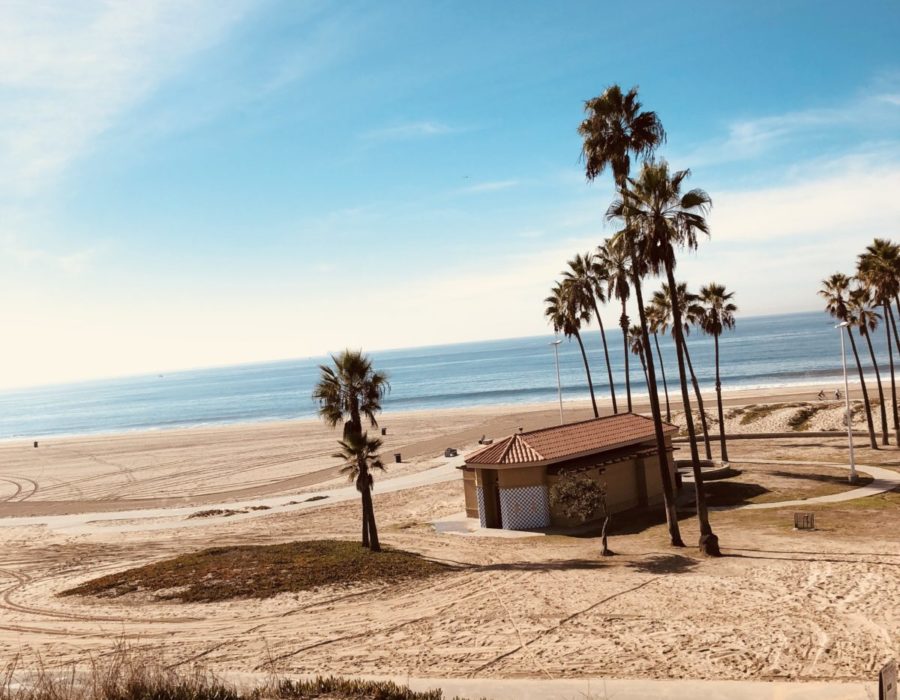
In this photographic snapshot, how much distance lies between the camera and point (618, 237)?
2433cm

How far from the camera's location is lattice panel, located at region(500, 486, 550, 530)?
3023 centimetres

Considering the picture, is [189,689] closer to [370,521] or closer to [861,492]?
[370,521]

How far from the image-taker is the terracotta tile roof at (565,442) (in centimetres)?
3039

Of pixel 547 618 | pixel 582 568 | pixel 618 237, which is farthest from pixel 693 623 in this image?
pixel 618 237

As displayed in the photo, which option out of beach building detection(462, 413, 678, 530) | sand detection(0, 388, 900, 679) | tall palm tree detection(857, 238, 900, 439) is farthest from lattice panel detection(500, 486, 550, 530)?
tall palm tree detection(857, 238, 900, 439)

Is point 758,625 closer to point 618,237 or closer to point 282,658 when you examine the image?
point 282,658

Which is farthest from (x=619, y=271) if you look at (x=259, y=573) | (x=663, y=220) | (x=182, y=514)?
(x=182, y=514)

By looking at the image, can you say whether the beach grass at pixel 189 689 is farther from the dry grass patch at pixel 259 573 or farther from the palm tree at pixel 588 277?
the palm tree at pixel 588 277

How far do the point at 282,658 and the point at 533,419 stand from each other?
64.7 meters

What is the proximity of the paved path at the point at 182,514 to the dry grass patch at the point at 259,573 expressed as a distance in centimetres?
1354

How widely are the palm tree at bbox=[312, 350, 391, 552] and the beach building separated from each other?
22.0 ft

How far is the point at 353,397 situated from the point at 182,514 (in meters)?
21.6

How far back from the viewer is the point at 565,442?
3184cm

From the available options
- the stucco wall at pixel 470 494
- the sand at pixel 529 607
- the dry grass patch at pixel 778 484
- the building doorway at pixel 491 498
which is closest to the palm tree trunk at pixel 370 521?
the sand at pixel 529 607
